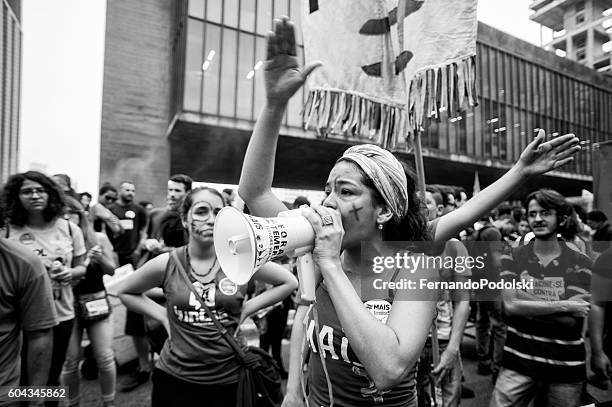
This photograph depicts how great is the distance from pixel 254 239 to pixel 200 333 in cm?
141

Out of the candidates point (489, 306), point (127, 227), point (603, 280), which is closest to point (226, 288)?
point (603, 280)

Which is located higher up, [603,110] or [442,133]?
[603,110]

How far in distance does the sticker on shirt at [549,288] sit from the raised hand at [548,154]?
114cm

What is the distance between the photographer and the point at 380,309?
4.12ft

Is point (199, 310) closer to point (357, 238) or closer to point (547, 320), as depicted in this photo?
point (357, 238)

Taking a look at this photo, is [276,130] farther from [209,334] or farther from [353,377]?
[209,334]

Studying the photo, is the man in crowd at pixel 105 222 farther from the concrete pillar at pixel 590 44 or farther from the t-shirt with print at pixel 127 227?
the concrete pillar at pixel 590 44

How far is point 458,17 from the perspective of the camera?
1.95 meters

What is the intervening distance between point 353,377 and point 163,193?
1519cm

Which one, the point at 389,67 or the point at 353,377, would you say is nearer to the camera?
the point at 353,377

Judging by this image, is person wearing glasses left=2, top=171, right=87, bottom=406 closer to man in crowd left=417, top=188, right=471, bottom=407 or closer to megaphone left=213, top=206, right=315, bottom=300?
megaphone left=213, top=206, right=315, bottom=300

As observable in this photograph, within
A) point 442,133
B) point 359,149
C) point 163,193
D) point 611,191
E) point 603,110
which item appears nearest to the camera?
point 359,149

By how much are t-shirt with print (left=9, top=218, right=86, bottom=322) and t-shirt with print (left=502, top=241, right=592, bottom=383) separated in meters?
3.22

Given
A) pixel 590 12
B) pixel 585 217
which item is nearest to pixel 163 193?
pixel 585 217
